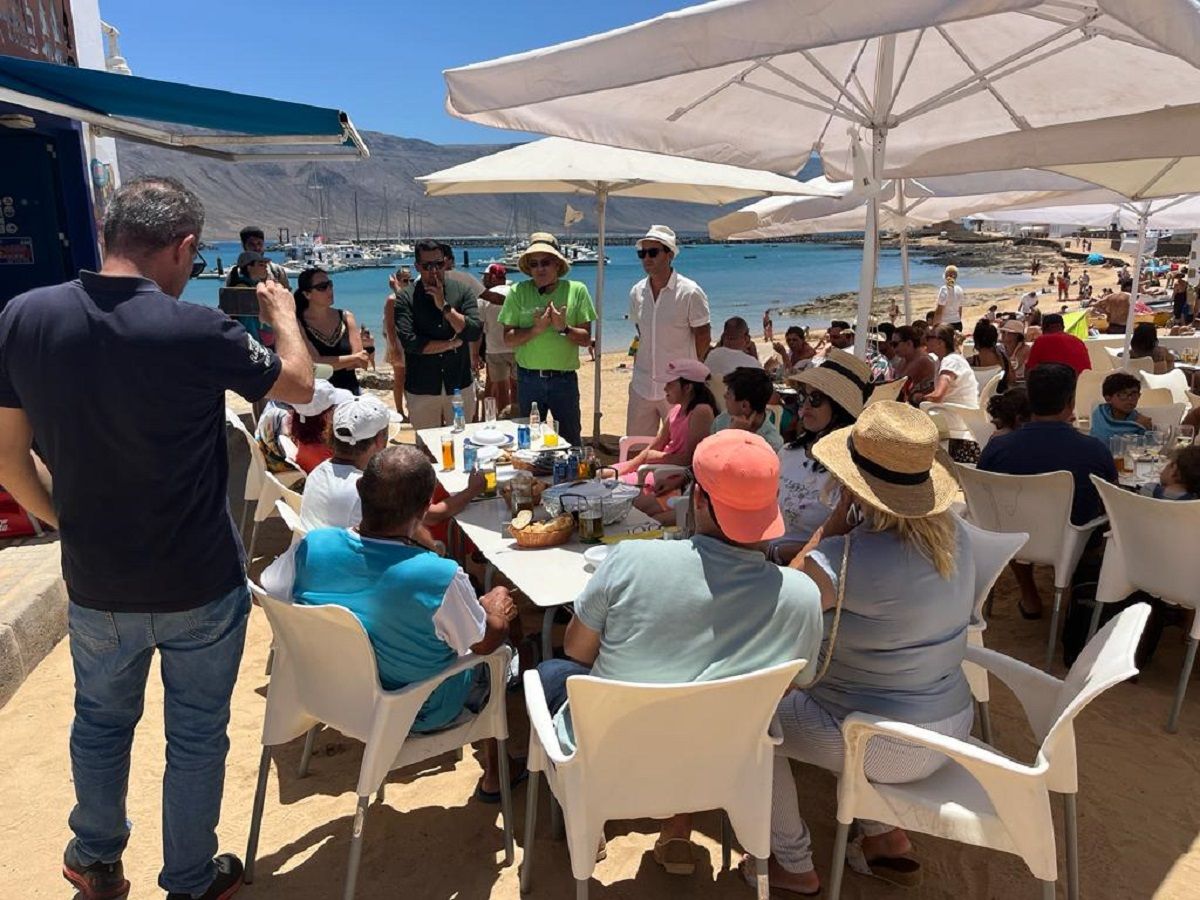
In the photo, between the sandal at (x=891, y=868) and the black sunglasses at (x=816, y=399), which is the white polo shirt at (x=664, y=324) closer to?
the black sunglasses at (x=816, y=399)

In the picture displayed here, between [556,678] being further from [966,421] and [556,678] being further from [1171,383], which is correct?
[1171,383]

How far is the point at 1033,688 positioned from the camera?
7.19ft

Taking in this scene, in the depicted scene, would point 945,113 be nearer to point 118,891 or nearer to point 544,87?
point 544,87

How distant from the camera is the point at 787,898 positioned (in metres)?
2.28

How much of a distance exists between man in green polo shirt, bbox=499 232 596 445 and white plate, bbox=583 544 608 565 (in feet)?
7.88

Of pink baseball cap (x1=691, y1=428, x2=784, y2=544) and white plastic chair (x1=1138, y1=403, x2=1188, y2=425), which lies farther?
white plastic chair (x1=1138, y1=403, x2=1188, y2=425)

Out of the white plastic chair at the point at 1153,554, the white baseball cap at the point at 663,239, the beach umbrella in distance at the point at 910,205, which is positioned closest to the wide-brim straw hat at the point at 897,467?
the white plastic chair at the point at 1153,554

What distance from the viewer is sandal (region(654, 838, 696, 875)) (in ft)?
7.75

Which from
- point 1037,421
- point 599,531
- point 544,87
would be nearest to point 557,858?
point 599,531

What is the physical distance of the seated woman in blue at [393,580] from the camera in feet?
6.91

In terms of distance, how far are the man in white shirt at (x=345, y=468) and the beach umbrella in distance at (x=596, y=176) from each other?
3.08 meters

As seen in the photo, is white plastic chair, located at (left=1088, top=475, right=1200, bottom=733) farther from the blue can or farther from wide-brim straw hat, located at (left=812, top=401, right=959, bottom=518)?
the blue can

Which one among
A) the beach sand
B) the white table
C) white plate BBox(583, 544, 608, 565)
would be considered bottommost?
the beach sand

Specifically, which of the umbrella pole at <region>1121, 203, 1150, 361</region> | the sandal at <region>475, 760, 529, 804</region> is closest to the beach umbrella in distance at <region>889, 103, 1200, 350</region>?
the sandal at <region>475, 760, 529, 804</region>
